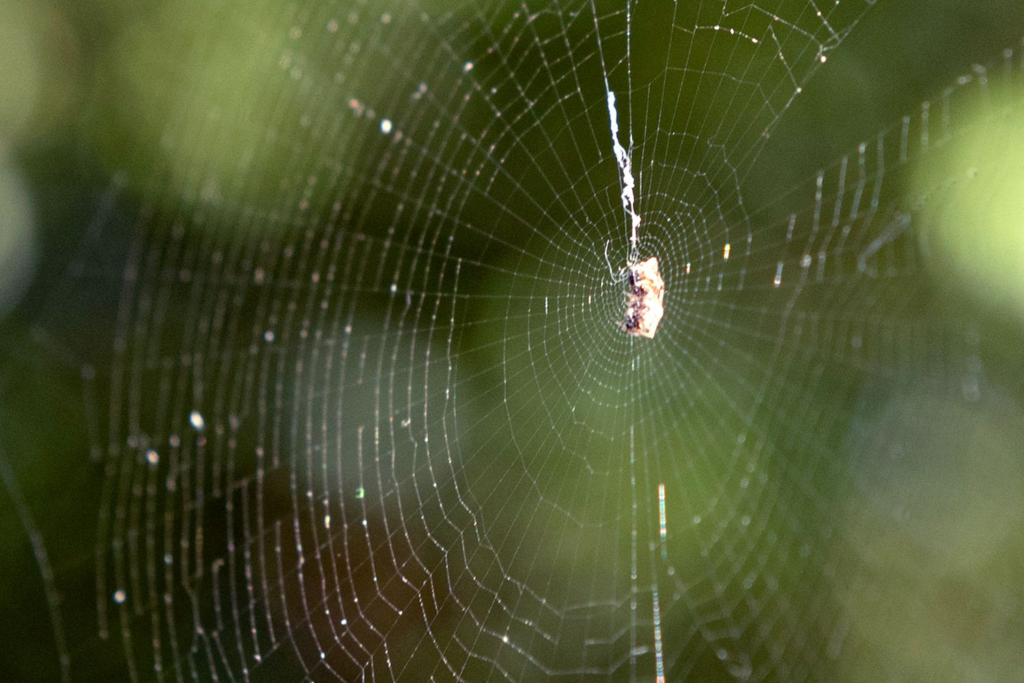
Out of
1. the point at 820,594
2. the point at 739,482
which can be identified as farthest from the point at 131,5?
the point at 820,594

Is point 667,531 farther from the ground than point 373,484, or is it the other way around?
point 373,484

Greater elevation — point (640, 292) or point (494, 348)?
point (640, 292)

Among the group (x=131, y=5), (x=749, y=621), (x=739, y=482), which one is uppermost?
(x=131, y=5)

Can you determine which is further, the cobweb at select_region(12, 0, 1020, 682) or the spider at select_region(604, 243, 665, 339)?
the spider at select_region(604, 243, 665, 339)

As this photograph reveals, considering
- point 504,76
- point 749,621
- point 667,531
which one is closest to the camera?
point 504,76

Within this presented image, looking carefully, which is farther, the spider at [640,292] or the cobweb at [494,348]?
the spider at [640,292]

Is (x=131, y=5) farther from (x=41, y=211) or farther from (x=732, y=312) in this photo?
(x=732, y=312)

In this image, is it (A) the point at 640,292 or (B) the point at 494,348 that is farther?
(A) the point at 640,292

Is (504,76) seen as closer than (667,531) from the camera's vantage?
Yes
